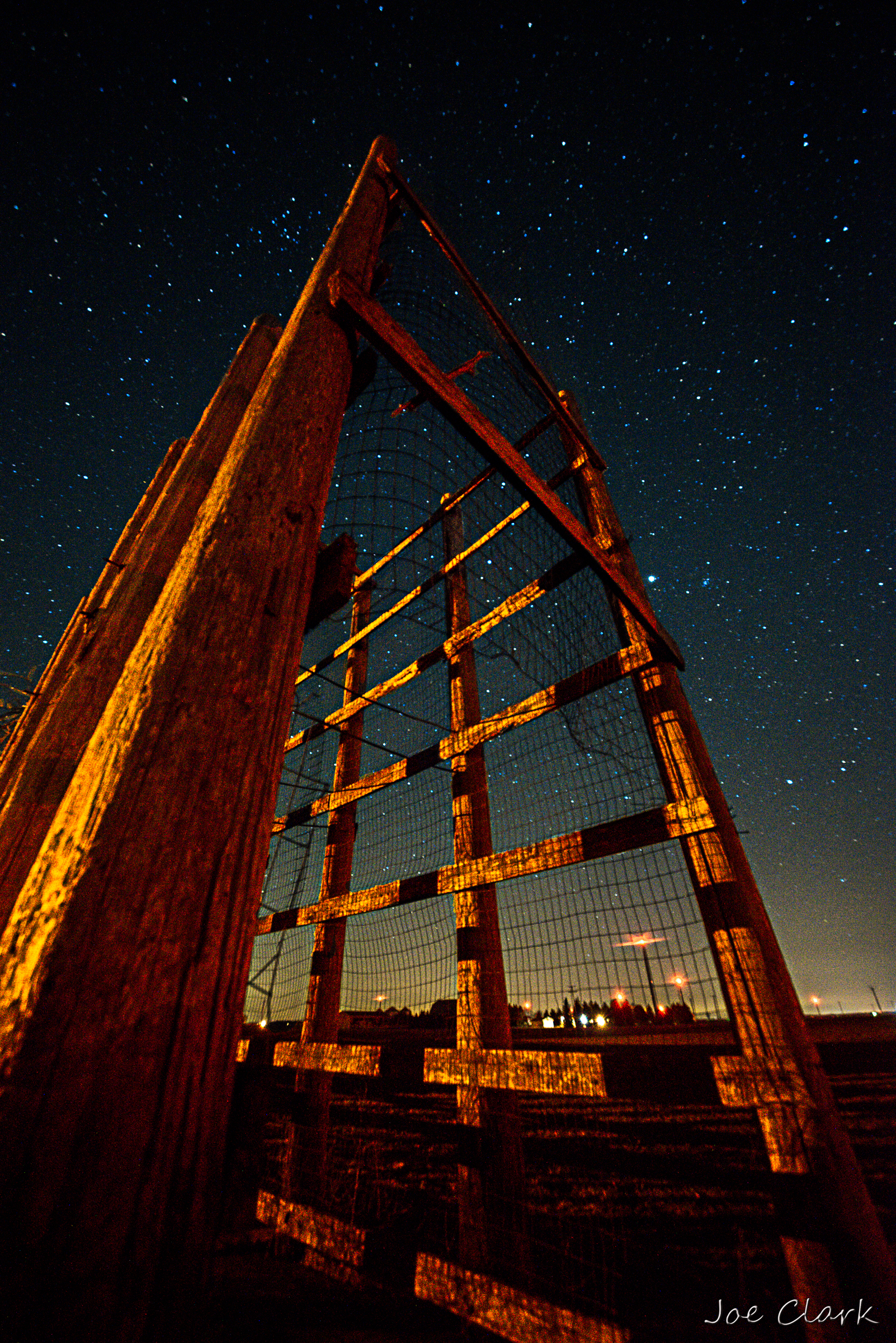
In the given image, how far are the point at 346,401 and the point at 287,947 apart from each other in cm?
517

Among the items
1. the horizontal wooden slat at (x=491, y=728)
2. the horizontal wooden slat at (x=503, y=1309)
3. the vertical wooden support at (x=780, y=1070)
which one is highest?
the horizontal wooden slat at (x=491, y=728)

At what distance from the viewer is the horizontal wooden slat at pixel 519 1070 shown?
7.28 feet

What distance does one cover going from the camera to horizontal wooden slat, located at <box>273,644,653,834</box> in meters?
3.28

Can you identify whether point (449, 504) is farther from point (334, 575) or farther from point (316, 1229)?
point (316, 1229)

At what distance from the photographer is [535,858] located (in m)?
3.08

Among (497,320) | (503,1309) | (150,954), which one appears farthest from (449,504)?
(503,1309)

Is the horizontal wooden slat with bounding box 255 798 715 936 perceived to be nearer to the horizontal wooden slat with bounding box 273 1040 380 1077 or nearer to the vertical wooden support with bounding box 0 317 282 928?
the horizontal wooden slat with bounding box 273 1040 380 1077

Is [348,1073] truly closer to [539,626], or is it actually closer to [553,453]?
[539,626]

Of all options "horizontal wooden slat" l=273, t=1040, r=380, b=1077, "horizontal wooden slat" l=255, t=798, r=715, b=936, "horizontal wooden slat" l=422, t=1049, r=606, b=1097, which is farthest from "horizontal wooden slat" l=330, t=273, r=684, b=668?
"horizontal wooden slat" l=273, t=1040, r=380, b=1077

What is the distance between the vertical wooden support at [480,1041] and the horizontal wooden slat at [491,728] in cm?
17

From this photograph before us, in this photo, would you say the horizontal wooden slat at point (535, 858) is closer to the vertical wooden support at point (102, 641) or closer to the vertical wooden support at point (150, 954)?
the vertical wooden support at point (102, 641)

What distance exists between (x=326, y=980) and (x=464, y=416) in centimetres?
459

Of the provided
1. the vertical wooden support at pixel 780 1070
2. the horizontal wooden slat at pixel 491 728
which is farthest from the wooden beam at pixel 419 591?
the vertical wooden support at pixel 780 1070

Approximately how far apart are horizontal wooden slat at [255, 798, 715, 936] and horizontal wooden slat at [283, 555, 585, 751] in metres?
1.44
